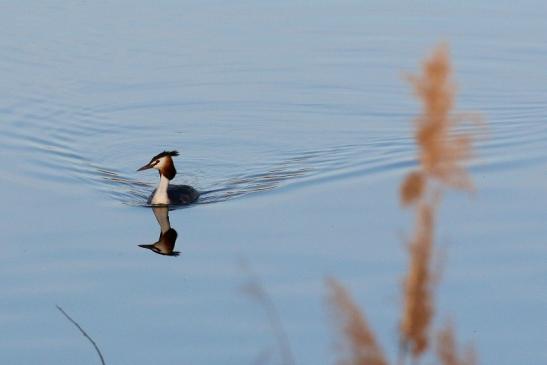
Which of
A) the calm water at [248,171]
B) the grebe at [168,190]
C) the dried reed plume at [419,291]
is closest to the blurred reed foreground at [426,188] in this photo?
the dried reed plume at [419,291]

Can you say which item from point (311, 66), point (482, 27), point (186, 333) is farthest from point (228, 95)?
point (186, 333)

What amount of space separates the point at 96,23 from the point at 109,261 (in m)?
9.57

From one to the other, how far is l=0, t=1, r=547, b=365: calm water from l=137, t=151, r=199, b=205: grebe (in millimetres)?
187

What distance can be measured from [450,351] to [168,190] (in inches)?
399

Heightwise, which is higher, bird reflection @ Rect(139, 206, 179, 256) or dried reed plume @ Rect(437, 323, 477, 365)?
dried reed plume @ Rect(437, 323, 477, 365)

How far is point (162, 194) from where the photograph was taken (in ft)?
39.4

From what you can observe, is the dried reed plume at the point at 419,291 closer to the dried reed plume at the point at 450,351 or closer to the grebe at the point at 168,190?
the dried reed plume at the point at 450,351

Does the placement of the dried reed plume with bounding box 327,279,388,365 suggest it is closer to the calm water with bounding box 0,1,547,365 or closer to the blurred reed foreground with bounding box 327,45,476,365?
the blurred reed foreground with bounding box 327,45,476,365

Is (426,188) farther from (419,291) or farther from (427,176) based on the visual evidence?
(419,291)

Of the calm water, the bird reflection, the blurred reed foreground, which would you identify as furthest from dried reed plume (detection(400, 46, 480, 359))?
the bird reflection

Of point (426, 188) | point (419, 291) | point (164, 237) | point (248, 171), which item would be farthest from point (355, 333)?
point (248, 171)

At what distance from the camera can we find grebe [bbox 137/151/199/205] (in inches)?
469

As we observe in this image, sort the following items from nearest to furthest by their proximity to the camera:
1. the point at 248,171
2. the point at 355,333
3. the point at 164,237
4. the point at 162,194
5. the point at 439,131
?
the point at 439,131 < the point at 355,333 < the point at 164,237 < the point at 162,194 < the point at 248,171

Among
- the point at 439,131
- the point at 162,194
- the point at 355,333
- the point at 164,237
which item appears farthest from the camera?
the point at 162,194
